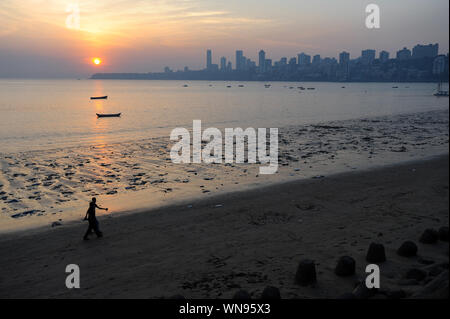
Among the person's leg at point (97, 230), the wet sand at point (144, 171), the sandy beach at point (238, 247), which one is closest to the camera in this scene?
the sandy beach at point (238, 247)

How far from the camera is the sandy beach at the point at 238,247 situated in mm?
10547

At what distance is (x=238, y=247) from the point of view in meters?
13.4

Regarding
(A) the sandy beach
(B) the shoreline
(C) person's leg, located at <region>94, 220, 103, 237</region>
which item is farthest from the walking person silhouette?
Answer: (B) the shoreline

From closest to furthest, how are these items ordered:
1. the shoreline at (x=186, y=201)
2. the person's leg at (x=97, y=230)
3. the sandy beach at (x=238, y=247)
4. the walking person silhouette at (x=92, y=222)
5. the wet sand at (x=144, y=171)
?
the sandy beach at (x=238, y=247) → the walking person silhouette at (x=92, y=222) → the person's leg at (x=97, y=230) → the shoreline at (x=186, y=201) → the wet sand at (x=144, y=171)

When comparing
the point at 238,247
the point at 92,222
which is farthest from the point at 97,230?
the point at 238,247

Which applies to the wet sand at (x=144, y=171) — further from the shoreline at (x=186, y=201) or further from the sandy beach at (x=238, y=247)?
the sandy beach at (x=238, y=247)

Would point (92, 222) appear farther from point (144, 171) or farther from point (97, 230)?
point (144, 171)

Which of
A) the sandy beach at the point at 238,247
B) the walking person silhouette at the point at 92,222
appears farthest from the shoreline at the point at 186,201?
the walking person silhouette at the point at 92,222

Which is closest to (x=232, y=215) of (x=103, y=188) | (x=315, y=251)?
(x=315, y=251)

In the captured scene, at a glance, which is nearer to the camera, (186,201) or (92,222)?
(92,222)

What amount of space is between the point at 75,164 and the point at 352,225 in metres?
22.6

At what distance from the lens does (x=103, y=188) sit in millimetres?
22594

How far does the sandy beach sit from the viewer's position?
1055 centimetres
